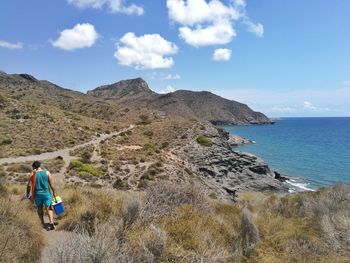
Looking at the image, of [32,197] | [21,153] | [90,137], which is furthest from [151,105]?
[32,197]

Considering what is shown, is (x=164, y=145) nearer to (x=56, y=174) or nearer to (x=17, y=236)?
(x=56, y=174)

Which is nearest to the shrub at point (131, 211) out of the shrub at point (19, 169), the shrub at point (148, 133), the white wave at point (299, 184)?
the shrub at point (19, 169)

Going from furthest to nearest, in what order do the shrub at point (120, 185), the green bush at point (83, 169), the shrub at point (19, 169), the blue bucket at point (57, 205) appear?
the green bush at point (83, 169) < the shrub at point (120, 185) < the shrub at point (19, 169) < the blue bucket at point (57, 205)

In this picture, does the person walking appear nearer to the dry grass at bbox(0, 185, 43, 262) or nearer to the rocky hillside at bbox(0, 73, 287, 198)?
the dry grass at bbox(0, 185, 43, 262)

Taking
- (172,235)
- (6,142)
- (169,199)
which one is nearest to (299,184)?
(6,142)

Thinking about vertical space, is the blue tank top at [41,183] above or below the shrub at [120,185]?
above

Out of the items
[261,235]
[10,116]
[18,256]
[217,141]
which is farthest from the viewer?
[217,141]

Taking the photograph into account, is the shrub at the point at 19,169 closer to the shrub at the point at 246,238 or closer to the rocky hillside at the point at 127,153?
the rocky hillside at the point at 127,153

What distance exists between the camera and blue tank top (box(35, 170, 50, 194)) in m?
8.03

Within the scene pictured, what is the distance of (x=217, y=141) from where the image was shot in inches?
2210

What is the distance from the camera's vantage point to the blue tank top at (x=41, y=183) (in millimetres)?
8031

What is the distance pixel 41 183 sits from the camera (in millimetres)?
8070

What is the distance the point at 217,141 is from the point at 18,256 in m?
51.9

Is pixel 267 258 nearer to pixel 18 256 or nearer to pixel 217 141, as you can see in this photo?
Answer: pixel 18 256
